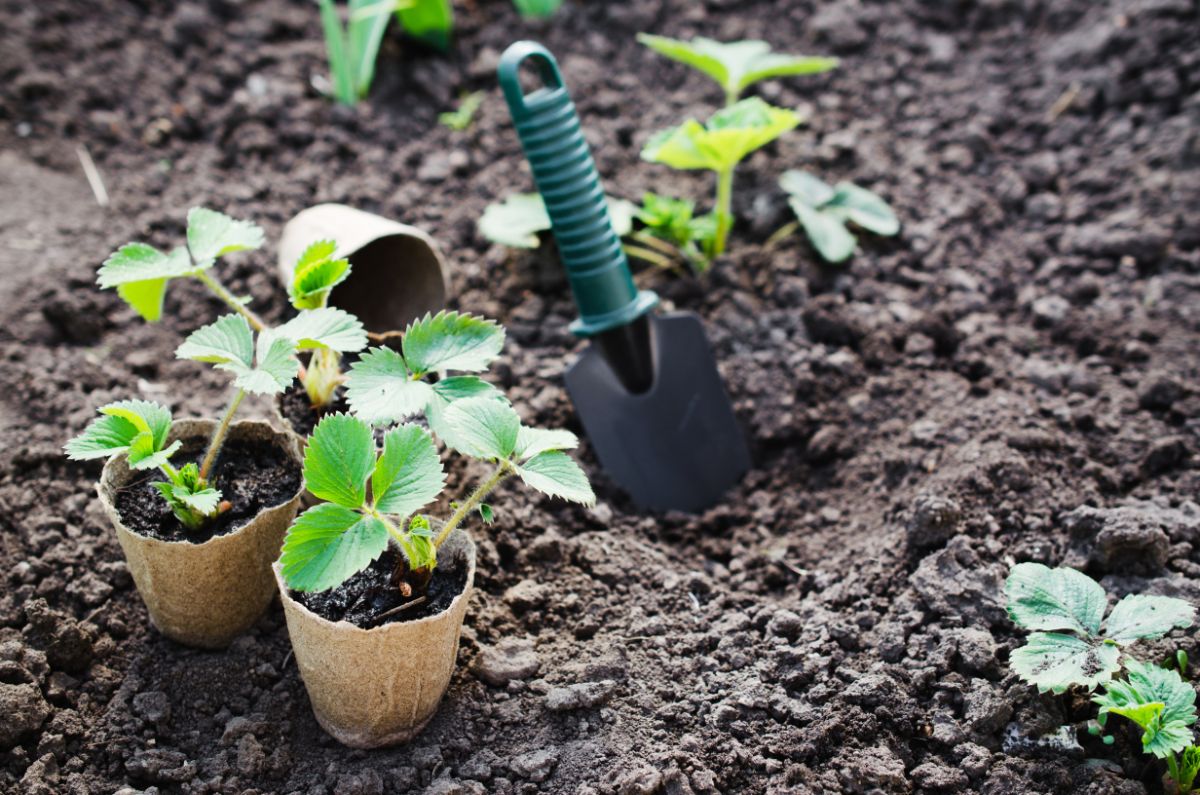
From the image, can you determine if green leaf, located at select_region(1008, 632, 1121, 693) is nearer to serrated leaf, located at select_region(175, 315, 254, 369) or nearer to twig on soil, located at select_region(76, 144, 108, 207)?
serrated leaf, located at select_region(175, 315, 254, 369)

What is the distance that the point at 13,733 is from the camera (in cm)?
136

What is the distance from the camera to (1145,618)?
54.6 inches

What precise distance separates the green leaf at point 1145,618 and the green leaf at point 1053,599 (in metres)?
0.02

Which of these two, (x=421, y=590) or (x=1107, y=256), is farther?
(x=1107, y=256)

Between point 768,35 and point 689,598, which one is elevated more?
point 768,35

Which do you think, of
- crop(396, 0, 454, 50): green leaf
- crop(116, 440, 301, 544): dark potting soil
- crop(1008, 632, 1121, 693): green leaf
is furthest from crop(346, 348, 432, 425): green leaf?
crop(396, 0, 454, 50): green leaf

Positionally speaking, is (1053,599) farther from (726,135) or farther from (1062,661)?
(726,135)

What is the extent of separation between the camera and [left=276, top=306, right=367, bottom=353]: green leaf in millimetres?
1338

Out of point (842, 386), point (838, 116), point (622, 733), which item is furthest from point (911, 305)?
point (622, 733)

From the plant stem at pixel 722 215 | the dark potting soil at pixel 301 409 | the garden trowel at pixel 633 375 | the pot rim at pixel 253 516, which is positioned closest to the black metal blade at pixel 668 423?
the garden trowel at pixel 633 375

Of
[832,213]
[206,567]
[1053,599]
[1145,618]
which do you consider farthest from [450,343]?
[832,213]

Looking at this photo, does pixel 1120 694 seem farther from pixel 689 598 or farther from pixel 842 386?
pixel 842 386

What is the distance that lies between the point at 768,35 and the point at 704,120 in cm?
38

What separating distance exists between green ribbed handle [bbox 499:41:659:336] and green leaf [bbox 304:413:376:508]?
73 cm
